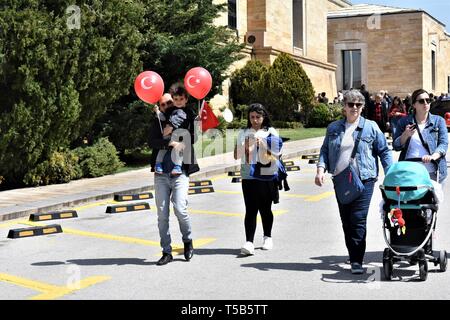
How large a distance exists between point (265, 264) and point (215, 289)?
1089 millimetres

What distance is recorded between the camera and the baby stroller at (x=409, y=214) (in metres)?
6.06

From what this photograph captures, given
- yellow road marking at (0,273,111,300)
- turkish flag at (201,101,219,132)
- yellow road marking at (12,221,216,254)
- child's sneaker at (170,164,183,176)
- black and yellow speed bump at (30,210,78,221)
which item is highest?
turkish flag at (201,101,219,132)

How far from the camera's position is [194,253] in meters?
7.50

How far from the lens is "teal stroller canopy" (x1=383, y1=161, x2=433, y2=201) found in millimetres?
6051

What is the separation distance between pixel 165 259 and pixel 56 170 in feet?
23.5

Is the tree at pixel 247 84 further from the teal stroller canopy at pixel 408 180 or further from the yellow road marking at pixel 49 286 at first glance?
the yellow road marking at pixel 49 286

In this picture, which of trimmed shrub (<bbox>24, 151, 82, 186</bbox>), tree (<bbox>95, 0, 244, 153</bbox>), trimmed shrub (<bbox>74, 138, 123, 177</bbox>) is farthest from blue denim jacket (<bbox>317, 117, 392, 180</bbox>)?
tree (<bbox>95, 0, 244, 153</bbox>)

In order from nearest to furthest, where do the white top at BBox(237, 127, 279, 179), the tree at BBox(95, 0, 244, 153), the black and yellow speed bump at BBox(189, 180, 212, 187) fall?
1. the white top at BBox(237, 127, 279, 179)
2. the black and yellow speed bump at BBox(189, 180, 212, 187)
3. the tree at BBox(95, 0, 244, 153)

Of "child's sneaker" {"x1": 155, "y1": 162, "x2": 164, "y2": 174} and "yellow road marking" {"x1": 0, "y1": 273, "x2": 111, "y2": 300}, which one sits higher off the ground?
"child's sneaker" {"x1": 155, "y1": 162, "x2": 164, "y2": 174}

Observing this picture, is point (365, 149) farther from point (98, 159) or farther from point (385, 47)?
point (385, 47)

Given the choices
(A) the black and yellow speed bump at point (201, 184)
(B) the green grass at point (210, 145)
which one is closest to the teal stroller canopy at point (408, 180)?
(A) the black and yellow speed bump at point (201, 184)

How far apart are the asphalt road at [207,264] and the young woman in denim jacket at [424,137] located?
1083mm

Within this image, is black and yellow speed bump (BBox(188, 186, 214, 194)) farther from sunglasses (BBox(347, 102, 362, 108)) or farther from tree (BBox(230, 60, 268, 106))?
tree (BBox(230, 60, 268, 106))

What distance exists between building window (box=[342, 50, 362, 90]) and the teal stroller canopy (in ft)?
164
